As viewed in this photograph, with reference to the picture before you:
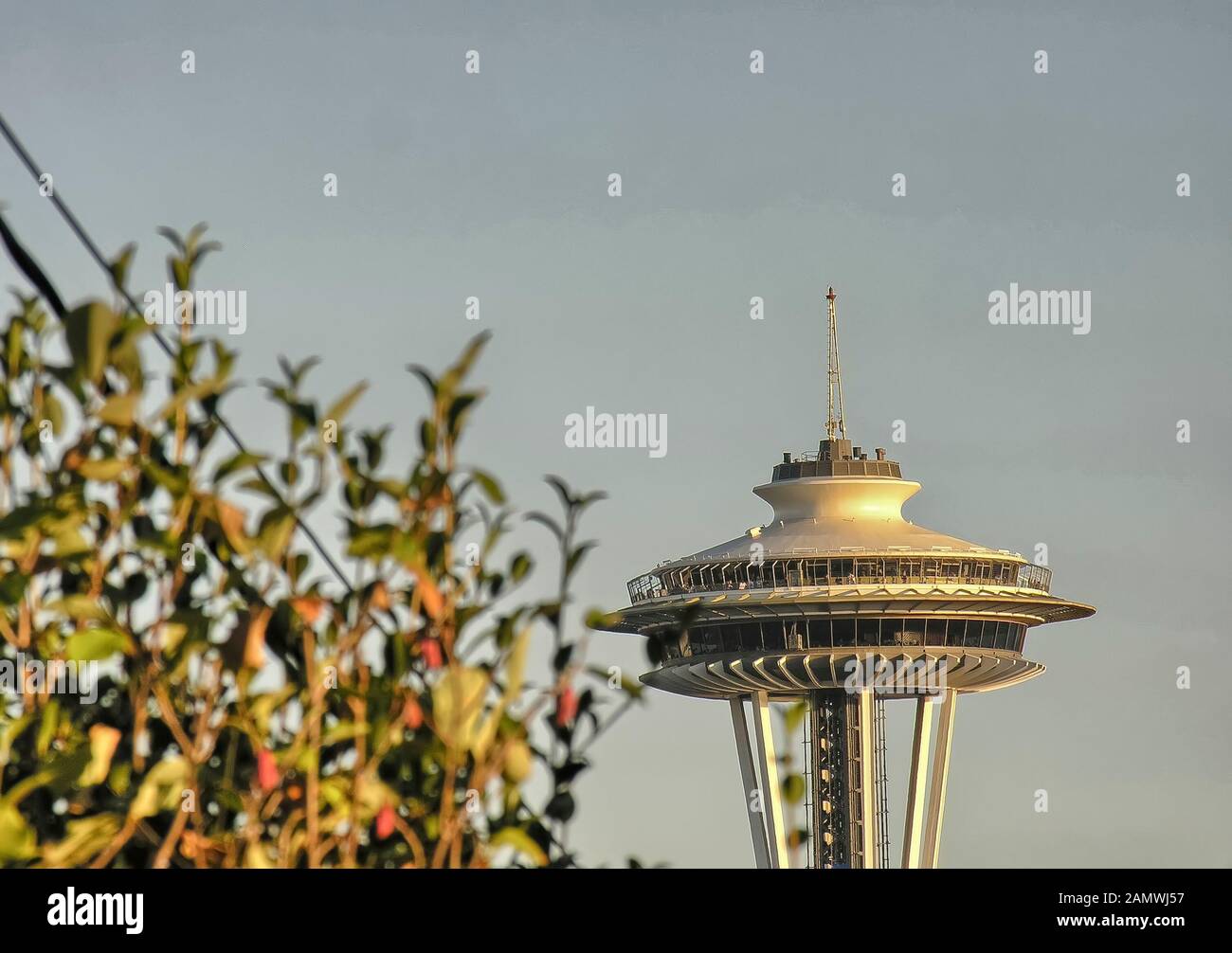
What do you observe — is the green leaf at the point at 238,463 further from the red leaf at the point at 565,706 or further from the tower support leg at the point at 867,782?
the tower support leg at the point at 867,782

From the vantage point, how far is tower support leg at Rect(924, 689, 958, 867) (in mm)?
103812

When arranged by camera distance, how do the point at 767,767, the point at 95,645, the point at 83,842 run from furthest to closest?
1. the point at 767,767
2. the point at 95,645
3. the point at 83,842

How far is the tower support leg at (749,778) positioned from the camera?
103 meters

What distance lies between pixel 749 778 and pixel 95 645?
103m

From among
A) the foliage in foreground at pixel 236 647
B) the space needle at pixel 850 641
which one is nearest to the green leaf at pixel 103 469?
the foliage in foreground at pixel 236 647

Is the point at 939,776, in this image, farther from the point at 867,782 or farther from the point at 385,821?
the point at 385,821

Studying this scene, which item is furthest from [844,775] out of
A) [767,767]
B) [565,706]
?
[565,706]

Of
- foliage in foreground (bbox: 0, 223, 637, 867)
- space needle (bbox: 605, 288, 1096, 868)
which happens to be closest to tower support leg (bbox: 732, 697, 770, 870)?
space needle (bbox: 605, 288, 1096, 868)

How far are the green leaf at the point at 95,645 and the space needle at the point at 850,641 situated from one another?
91750 millimetres

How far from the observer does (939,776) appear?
10500cm

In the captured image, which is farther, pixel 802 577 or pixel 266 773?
pixel 802 577
